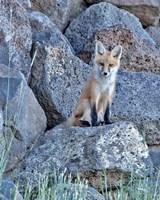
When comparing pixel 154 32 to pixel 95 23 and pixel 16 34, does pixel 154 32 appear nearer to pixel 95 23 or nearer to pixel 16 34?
pixel 95 23

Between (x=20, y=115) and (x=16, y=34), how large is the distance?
236 centimetres

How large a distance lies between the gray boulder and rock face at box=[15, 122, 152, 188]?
15.3 ft

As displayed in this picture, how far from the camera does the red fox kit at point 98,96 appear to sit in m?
10.7

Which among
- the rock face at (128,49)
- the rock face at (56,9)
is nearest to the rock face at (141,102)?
the rock face at (128,49)

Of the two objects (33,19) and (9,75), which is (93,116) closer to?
(9,75)

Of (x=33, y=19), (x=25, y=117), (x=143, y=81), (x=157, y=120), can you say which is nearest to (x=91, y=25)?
(x=33, y=19)

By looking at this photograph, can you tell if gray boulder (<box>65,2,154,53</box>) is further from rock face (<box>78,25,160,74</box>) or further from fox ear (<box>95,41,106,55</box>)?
fox ear (<box>95,41,106,55</box>)

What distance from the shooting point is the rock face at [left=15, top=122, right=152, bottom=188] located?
28.3 ft

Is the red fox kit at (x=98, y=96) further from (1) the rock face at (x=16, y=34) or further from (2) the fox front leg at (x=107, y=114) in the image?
(1) the rock face at (x=16, y=34)

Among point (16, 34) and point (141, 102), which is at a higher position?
point (16, 34)

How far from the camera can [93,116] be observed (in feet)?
35.0

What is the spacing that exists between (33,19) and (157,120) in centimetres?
310

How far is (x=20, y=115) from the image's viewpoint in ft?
30.4

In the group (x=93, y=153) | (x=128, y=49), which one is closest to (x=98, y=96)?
(x=93, y=153)
